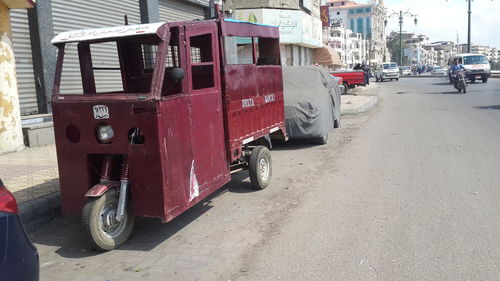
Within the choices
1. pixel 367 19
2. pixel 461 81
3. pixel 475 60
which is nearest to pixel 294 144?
pixel 461 81

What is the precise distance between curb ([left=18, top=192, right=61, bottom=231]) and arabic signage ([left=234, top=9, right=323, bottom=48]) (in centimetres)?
1999

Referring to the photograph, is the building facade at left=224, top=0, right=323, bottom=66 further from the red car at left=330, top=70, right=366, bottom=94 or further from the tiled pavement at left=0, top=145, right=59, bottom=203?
the tiled pavement at left=0, top=145, right=59, bottom=203

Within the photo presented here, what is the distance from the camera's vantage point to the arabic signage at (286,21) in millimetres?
24922

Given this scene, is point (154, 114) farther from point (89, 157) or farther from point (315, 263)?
point (315, 263)

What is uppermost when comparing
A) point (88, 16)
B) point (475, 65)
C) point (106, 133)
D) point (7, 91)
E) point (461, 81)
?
point (88, 16)

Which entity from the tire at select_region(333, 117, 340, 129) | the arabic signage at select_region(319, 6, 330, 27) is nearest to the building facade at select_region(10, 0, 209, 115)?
the tire at select_region(333, 117, 340, 129)

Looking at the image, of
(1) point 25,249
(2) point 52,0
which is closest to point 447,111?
(2) point 52,0

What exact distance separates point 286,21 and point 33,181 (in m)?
21.8

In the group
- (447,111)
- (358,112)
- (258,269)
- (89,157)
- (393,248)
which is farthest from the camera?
(358,112)

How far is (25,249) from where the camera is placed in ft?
8.49

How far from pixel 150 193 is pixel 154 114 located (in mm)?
805

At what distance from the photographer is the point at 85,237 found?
4777 mm

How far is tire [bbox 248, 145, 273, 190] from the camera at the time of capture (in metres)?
6.58

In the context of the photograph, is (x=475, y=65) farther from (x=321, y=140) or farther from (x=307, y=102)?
(x=307, y=102)
